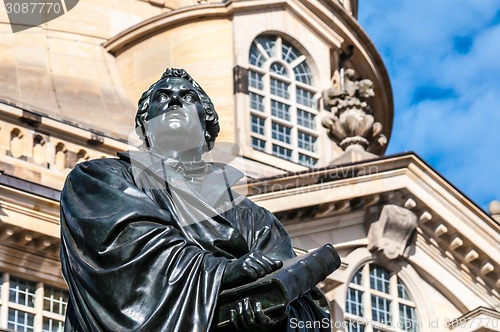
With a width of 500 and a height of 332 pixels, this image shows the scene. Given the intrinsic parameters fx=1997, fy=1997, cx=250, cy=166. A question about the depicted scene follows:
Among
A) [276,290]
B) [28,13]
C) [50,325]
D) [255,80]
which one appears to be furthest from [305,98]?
[276,290]

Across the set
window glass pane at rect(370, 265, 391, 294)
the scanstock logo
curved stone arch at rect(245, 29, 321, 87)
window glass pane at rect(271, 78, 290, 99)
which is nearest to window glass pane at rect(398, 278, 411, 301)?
window glass pane at rect(370, 265, 391, 294)

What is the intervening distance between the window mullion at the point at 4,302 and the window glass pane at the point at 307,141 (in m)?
10.4

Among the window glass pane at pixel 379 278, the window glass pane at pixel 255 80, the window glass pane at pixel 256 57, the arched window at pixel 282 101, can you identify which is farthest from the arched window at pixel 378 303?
the window glass pane at pixel 256 57

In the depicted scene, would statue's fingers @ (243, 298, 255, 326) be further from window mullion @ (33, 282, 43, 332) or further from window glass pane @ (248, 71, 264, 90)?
window glass pane @ (248, 71, 264, 90)

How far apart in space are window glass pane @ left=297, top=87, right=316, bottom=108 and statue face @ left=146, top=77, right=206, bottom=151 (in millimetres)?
29281

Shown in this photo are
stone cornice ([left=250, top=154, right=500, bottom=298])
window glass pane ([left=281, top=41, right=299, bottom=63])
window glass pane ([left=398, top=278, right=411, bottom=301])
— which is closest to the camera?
stone cornice ([left=250, top=154, right=500, bottom=298])

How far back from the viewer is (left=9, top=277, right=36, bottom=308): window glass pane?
27797 millimetres

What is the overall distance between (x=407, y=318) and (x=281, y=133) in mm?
6180

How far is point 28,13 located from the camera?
1455 inches

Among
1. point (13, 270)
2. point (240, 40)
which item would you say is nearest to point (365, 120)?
point (240, 40)

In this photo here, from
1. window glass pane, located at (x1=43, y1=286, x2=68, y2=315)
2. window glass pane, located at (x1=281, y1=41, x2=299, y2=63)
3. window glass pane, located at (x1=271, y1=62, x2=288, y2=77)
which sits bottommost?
window glass pane, located at (x1=43, y1=286, x2=68, y2=315)

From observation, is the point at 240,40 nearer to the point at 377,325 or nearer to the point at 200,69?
the point at 200,69

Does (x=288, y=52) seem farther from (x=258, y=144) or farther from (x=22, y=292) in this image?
(x=22, y=292)

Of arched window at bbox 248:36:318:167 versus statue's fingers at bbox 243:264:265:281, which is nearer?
statue's fingers at bbox 243:264:265:281
